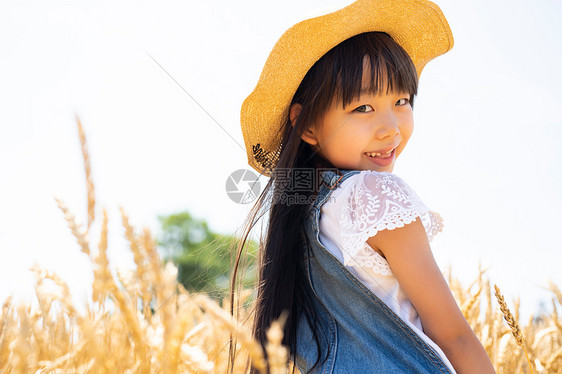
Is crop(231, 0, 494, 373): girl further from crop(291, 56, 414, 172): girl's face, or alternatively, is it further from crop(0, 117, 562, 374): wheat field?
crop(0, 117, 562, 374): wheat field

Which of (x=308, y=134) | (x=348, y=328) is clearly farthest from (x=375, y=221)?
(x=308, y=134)

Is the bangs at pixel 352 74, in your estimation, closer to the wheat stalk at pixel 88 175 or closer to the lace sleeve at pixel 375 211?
the lace sleeve at pixel 375 211

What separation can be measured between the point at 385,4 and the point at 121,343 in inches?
52.0

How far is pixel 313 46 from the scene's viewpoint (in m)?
1.50

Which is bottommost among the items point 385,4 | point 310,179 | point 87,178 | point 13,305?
point 13,305

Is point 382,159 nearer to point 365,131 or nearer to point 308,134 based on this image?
point 365,131

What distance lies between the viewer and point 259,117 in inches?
65.2

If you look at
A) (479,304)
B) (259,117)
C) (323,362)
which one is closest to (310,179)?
(259,117)

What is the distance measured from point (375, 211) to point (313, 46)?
629 mm

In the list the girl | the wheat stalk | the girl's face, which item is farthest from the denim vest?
the wheat stalk

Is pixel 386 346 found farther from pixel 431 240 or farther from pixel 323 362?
pixel 431 240

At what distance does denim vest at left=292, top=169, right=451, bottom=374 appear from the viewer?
3.66ft

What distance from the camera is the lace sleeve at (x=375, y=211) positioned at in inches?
44.6

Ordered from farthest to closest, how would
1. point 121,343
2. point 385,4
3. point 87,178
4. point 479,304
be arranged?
point 479,304
point 385,4
point 121,343
point 87,178
